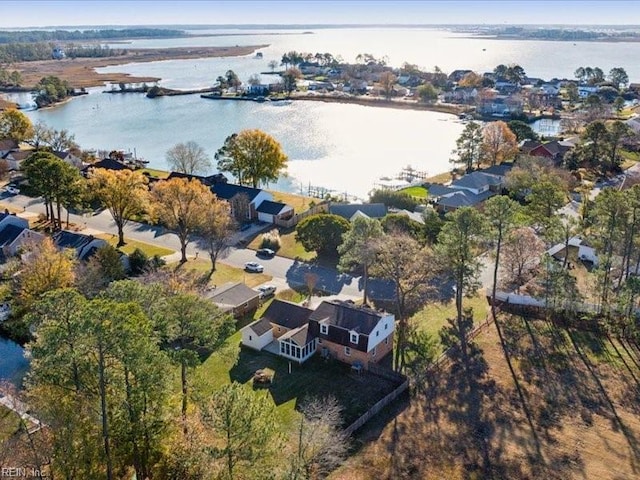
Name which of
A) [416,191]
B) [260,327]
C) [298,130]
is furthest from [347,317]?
[298,130]

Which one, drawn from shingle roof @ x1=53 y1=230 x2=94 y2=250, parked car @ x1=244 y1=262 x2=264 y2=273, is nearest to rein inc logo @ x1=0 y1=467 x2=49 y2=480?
shingle roof @ x1=53 y1=230 x2=94 y2=250

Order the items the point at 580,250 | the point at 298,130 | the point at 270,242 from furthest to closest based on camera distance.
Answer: the point at 298,130
the point at 270,242
the point at 580,250

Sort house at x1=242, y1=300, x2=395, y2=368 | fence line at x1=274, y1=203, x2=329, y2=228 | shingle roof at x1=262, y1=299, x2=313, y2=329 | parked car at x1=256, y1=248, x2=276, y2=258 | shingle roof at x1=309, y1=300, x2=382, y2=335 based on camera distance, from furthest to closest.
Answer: fence line at x1=274, y1=203, x2=329, y2=228 → parked car at x1=256, y1=248, x2=276, y2=258 → shingle roof at x1=262, y1=299, x2=313, y2=329 → shingle roof at x1=309, y1=300, x2=382, y2=335 → house at x1=242, y1=300, x2=395, y2=368

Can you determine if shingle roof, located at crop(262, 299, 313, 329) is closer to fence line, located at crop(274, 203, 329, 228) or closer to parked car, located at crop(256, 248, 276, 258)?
parked car, located at crop(256, 248, 276, 258)

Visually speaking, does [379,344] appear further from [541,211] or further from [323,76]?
[323,76]

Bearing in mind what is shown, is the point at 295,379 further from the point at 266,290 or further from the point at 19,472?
the point at 19,472

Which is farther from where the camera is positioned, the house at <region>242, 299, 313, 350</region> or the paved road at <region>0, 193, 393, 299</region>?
the paved road at <region>0, 193, 393, 299</region>

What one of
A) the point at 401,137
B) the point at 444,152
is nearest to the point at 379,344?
the point at 444,152
